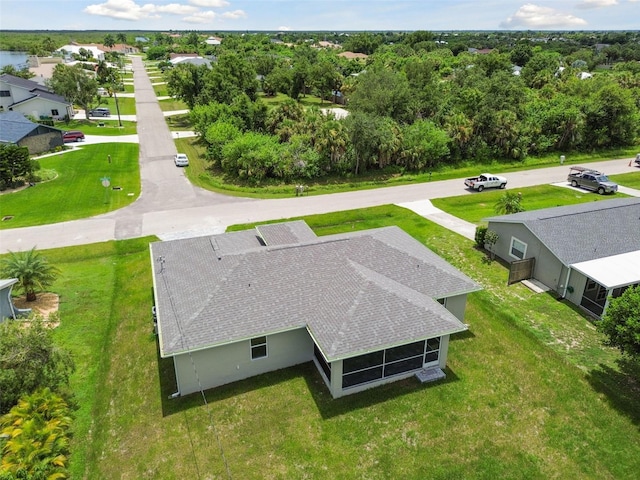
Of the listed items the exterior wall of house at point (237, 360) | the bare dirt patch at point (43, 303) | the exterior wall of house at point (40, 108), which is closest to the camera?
the exterior wall of house at point (237, 360)

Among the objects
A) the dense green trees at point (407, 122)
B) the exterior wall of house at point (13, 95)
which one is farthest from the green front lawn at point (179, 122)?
the exterior wall of house at point (13, 95)

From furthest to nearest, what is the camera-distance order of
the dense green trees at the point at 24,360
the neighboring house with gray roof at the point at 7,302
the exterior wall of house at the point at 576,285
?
the exterior wall of house at the point at 576,285 < the neighboring house with gray roof at the point at 7,302 < the dense green trees at the point at 24,360

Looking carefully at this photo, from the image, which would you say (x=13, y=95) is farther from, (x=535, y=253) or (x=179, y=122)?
(x=535, y=253)

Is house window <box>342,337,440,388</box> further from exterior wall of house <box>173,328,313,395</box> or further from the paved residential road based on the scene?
the paved residential road

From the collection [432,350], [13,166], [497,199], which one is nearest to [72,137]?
[13,166]

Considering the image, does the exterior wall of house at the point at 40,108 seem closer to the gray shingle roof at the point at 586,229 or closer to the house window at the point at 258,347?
the house window at the point at 258,347

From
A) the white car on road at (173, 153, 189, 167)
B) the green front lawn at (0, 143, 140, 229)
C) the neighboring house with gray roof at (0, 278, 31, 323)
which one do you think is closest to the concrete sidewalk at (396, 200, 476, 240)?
the white car on road at (173, 153, 189, 167)
